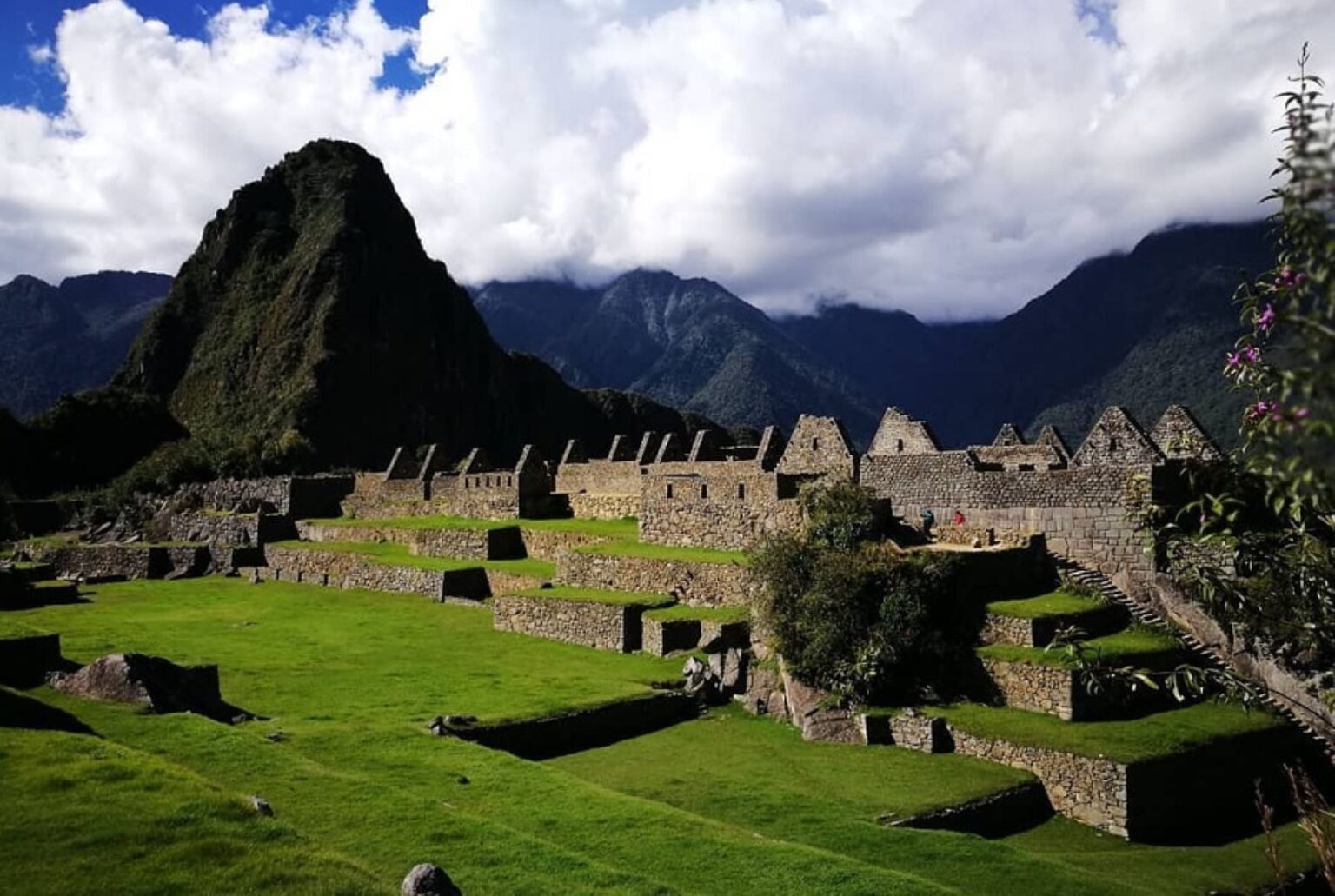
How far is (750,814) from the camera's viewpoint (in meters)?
11.7

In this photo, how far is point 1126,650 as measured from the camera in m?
14.9

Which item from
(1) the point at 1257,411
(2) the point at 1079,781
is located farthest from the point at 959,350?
(1) the point at 1257,411

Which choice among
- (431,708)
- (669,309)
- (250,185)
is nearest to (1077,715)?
(431,708)

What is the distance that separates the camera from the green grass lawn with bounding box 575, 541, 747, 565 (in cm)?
2269

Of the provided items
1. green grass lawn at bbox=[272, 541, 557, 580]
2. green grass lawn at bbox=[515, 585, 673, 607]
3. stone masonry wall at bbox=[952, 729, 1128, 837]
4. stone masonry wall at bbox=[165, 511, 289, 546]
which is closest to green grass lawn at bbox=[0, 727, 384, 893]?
stone masonry wall at bbox=[952, 729, 1128, 837]

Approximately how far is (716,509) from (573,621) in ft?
14.6

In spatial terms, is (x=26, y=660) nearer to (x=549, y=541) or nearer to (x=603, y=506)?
(x=549, y=541)

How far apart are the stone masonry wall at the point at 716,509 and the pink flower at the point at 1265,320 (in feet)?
51.5

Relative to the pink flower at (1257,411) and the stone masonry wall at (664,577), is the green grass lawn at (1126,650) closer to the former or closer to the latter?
the stone masonry wall at (664,577)

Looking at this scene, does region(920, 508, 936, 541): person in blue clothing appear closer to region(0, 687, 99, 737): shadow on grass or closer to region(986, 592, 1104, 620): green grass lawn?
region(986, 592, 1104, 620): green grass lawn

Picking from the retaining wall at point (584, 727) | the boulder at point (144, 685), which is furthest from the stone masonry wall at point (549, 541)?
the boulder at point (144, 685)

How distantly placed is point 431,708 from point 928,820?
7.79m

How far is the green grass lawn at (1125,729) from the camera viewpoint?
13.1 metres

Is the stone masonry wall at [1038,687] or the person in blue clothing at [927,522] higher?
the person in blue clothing at [927,522]
